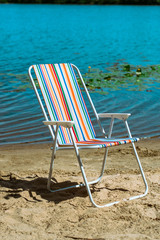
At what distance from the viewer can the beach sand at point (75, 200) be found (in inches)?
111

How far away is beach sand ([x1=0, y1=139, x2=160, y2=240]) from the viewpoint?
2.82 meters

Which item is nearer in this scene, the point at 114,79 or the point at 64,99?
the point at 64,99

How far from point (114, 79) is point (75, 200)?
6749 mm

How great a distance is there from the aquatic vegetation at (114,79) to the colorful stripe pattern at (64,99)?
4536 mm

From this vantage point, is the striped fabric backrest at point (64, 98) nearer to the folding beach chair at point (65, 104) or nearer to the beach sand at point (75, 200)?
the folding beach chair at point (65, 104)

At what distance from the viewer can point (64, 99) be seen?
155 inches

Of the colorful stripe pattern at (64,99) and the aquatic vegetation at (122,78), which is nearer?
the colorful stripe pattern at (64,99)

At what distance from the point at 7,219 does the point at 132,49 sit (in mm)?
13486

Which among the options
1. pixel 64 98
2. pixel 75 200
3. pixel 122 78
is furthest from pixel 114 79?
pixel 75 200

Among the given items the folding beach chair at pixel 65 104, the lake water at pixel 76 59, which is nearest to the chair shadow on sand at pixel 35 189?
the folding beach chair at pixel 65 104

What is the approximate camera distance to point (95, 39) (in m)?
18.8

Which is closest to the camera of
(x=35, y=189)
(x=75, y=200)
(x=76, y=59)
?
(x=75, y=200)

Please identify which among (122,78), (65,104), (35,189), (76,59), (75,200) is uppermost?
(65,104)

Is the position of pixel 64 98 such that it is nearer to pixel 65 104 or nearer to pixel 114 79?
pixel 65 104
